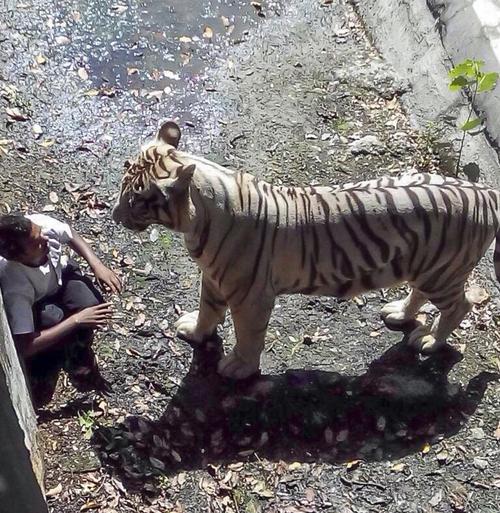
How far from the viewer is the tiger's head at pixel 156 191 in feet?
13.6

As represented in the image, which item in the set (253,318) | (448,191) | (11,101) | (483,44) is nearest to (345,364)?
(253,318)

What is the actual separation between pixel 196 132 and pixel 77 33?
1299 mm

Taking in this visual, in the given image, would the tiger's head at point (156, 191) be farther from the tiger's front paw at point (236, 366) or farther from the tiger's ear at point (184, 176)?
the tiger's front paw at point (236, 366)

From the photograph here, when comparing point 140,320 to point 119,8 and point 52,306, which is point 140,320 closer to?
point 52,306

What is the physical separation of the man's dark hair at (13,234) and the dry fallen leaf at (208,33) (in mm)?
2959

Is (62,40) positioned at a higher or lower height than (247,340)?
higher

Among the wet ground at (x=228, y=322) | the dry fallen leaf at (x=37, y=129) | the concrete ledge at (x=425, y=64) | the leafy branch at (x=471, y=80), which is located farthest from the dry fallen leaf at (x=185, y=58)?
the leafy branch at (x=471, y=80)

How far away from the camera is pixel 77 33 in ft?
22.6

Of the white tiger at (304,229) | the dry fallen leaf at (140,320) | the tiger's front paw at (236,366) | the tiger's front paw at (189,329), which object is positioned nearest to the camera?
the white tiger at (304,229)

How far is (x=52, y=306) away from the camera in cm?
500

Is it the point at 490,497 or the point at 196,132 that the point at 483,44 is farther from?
the point at 490,497

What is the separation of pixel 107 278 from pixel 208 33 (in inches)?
99.3

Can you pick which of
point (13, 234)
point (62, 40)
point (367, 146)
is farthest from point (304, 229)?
point (62, 40)

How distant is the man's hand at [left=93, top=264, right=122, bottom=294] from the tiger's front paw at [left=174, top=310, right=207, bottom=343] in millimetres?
418
